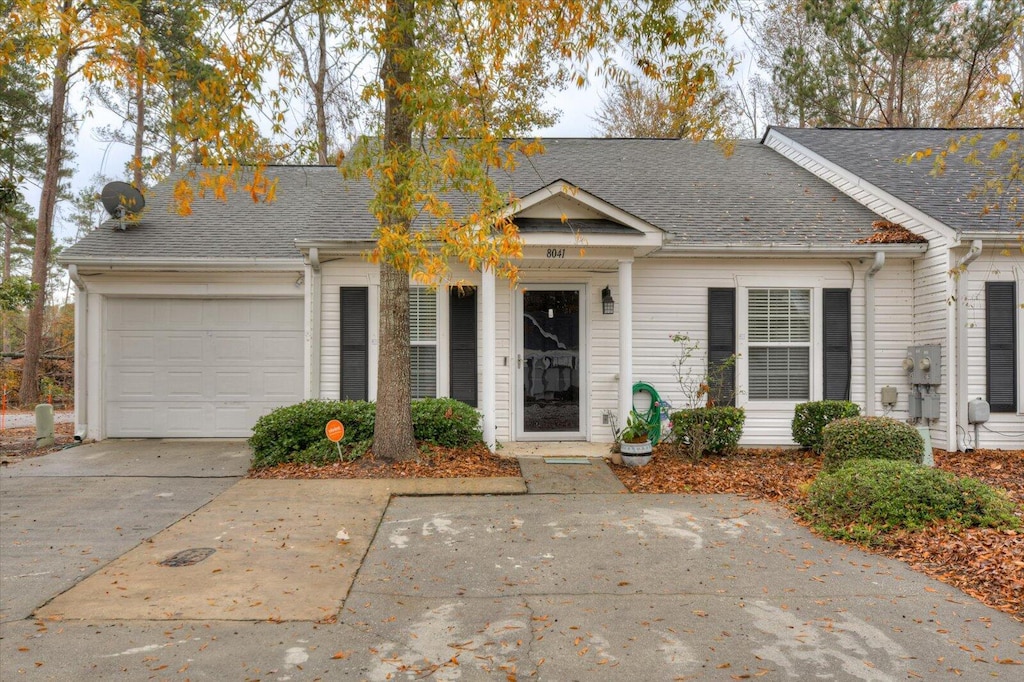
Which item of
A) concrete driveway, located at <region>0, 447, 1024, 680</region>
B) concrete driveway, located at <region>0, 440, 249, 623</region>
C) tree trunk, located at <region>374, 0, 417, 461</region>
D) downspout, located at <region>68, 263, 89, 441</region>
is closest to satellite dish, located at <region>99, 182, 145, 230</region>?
downspout, located at <region>68, 263, 89, 441</region>

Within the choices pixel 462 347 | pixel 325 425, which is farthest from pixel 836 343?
pixel 325 425

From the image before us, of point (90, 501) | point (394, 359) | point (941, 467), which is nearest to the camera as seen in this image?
point (90, 501)

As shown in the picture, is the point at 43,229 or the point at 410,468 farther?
the point at 43,229

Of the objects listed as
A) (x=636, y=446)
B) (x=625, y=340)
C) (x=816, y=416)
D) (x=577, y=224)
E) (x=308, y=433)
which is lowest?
(x=636, y=446)

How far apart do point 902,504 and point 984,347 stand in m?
5.02

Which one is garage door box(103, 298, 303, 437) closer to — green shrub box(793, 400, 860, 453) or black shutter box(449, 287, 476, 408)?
black shutter box(449, 287, 476, 408)

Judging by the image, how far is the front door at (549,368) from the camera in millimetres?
9344

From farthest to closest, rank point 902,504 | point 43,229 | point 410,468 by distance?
point 43,229 < point 410,468 < point 902,504

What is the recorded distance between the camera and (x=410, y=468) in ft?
24.5

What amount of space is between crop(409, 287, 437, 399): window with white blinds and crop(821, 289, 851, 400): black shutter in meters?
5.40

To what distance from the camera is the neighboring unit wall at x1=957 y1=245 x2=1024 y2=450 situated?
8.93m

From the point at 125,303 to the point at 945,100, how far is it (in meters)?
20.4

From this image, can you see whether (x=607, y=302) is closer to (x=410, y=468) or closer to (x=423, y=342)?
(x=423, y=342)

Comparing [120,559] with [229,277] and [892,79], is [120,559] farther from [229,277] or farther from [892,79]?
[892,79]
